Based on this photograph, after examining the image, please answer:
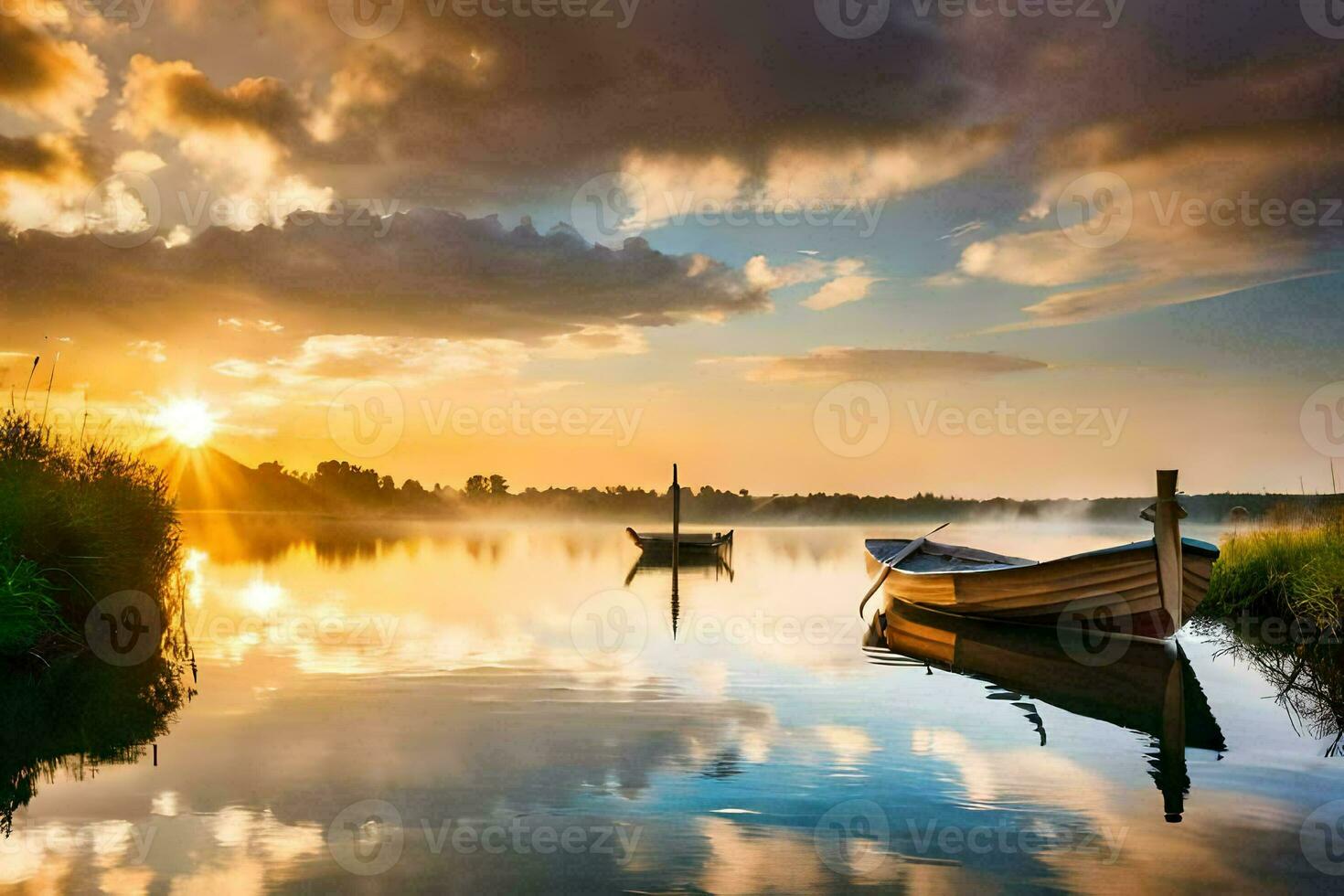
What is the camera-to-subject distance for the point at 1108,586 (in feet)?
60.1

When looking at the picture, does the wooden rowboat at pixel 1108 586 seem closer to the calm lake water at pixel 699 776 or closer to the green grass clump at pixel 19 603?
the calm lake water at pixel 699 776

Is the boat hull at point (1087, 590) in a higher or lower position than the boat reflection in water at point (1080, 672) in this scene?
higher

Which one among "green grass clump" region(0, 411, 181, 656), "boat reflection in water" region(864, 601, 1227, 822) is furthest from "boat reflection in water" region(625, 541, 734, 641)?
"green grass clump" region(0, 411, 181, 656)

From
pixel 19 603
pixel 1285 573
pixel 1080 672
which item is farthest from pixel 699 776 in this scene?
pixel 1285 573

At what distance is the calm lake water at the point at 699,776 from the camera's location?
6.89 metres

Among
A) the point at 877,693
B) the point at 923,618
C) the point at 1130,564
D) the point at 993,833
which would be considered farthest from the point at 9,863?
the point at 923,618

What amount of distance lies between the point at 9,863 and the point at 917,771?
25.1 ft

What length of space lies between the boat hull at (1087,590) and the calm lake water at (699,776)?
3.66 feet

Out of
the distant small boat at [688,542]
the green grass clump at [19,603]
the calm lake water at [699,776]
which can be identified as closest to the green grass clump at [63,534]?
the green grass clump at [19,603]

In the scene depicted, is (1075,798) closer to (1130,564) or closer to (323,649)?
(1130,564)

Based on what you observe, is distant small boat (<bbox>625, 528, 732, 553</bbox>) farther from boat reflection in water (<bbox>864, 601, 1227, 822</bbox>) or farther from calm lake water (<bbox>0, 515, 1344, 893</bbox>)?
calm lake water (<bbox>0, 515, 1344, 893</bbox>)

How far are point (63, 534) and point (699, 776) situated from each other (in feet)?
38.7

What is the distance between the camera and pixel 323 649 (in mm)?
17797

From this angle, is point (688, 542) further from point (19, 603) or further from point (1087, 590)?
point (19, 603)
